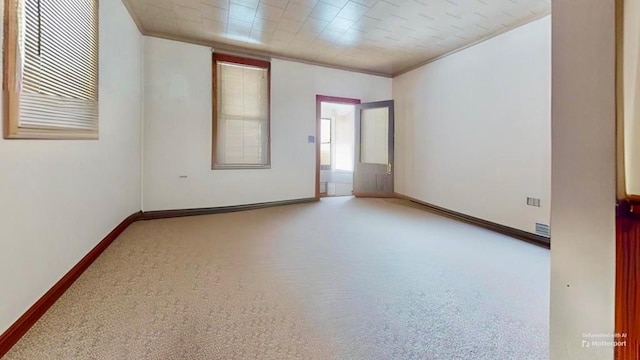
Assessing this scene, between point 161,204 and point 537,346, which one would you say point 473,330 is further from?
point 161,204

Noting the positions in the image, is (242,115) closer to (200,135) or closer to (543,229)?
(200,135)

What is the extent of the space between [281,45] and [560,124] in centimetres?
446

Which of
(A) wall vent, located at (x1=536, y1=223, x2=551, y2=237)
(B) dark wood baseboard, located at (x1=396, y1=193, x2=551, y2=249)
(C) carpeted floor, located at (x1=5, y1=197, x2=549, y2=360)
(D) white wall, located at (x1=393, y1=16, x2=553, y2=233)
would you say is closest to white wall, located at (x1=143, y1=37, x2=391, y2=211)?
(C) carpeted floor, located at (x1=5, y1=197, x2=549, y2=360)

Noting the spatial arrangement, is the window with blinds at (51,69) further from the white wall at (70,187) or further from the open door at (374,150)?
the open door at (374,150)

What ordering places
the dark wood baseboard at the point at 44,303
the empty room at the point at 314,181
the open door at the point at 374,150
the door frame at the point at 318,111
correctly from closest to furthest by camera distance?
the empty room at the point at 314,181
the dark wood baseboard at the point at 44,303
the door frame at the point at 318,111
the open door at the point at 374,150

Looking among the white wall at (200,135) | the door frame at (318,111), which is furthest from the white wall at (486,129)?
the white wall at (200,135)

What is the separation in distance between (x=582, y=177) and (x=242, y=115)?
466cm

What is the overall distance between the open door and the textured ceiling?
51.0 inches

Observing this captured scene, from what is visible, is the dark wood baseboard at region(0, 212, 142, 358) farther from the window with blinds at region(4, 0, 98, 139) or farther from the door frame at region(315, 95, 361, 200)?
the door frame at region(315, 95, 361, 200)

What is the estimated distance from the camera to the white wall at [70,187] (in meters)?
1.47

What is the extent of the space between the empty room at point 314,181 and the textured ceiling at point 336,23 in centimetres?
4

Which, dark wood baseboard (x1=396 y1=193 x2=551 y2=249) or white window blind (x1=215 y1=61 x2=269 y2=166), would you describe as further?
white window blind (x1=215 y1=61 x2=269 y2=166)

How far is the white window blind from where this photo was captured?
15.2ft

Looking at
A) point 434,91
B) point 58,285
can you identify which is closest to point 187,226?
point 58,285
